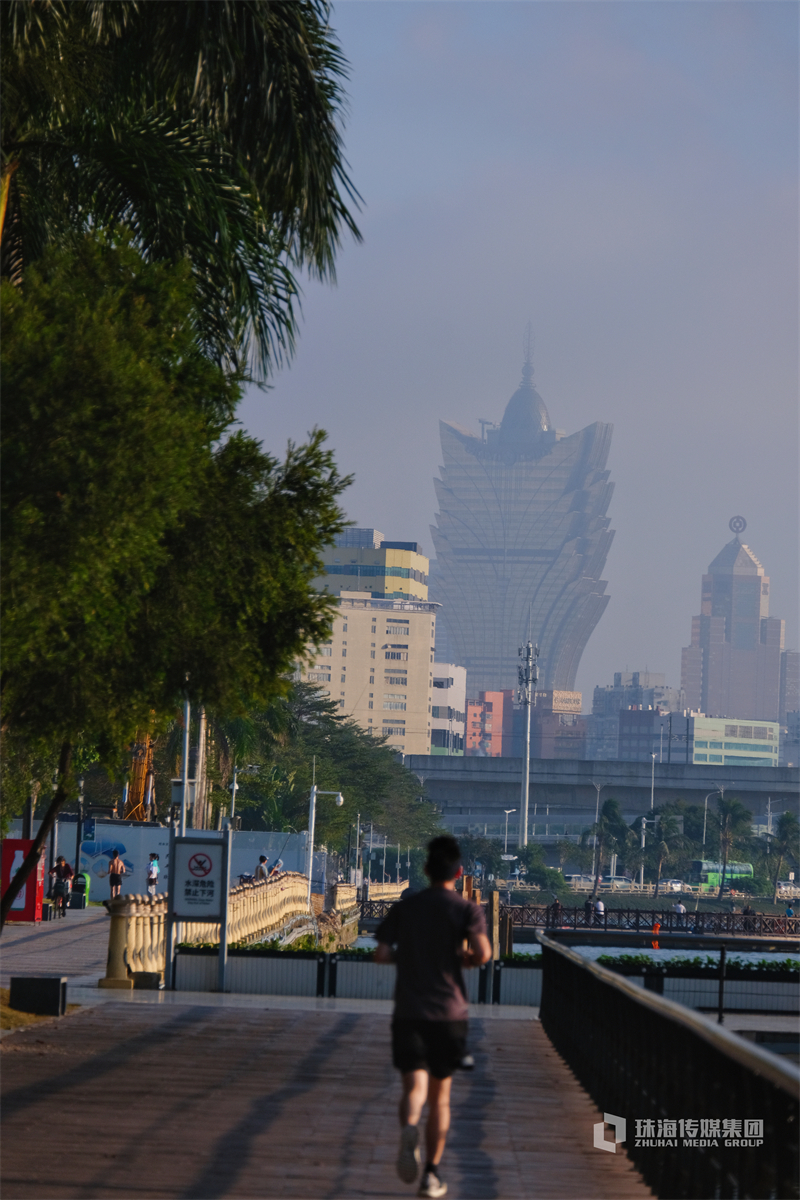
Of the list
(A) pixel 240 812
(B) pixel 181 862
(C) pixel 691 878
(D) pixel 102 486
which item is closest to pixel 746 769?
(C) pixel 691 878

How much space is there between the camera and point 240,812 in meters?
105

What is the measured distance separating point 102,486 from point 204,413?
323 cm

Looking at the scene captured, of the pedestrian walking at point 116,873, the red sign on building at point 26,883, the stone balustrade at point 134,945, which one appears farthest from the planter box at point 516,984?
the pedestrian walking at point 116,873

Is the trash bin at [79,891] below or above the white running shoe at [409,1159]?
below

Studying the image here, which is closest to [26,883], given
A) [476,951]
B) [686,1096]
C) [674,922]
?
[476,951]

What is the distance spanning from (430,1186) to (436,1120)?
1.05 feet

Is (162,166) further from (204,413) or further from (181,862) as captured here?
(181,862)

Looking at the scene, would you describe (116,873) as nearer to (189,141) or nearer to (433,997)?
(189,141)

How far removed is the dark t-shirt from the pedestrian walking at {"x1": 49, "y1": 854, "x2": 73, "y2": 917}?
3300cm

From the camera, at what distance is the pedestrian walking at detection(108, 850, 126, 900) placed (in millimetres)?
39281

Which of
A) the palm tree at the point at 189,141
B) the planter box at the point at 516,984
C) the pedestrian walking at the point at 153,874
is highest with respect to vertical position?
the palm tree at the point at 189,141

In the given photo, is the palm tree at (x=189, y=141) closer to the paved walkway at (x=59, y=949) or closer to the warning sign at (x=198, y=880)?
the warning sign at (x=198, y=880)

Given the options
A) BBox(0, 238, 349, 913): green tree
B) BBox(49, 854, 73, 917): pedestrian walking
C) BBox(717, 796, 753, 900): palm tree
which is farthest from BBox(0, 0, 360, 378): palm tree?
BBox(717, 796, 753, 900): palm tree
